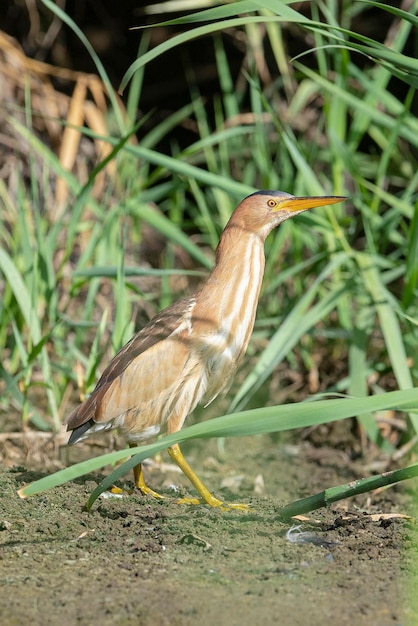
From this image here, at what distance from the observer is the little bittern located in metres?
3.12

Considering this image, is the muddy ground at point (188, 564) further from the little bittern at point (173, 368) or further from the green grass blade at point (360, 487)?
the little bittern at point (173, 368)

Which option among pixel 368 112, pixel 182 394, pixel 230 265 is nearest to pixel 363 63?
pixel 368 112

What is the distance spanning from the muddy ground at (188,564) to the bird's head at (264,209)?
97cm

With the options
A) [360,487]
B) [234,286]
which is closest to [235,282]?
[234,286]

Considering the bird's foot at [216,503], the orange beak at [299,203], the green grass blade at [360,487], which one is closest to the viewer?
the green grass blade at [360,487]

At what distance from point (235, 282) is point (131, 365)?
44 centimetres

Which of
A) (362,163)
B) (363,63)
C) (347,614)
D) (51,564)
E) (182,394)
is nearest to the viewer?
(347,614)

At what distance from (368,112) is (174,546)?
2.09 meters

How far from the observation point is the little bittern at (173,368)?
10.2ft

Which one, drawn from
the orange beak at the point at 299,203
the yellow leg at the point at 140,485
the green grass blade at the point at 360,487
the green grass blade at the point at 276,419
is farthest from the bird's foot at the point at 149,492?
the orange beak at the point at 299,203

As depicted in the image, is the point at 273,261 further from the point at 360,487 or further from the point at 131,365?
the point at 360,487

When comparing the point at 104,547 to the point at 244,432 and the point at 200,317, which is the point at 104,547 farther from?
the point at 200,317

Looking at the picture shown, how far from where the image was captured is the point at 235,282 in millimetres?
3273

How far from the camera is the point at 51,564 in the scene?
228 centimetres
